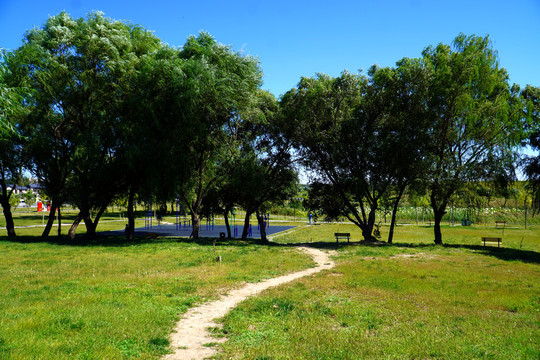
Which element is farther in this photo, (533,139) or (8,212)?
(8,212)

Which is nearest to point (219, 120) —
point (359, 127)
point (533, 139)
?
point (359, 127)

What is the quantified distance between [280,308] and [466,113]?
25.8 metres

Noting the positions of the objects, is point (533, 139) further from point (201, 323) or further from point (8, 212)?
point (8, 212)

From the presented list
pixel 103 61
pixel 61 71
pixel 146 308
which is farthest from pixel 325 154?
pixel 146 308

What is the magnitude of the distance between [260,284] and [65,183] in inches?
1037

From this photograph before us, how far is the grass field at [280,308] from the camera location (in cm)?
739

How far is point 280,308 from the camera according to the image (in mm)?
10453

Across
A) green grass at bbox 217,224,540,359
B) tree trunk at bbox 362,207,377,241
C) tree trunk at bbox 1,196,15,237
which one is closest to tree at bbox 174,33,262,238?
tree trunk at bbox 362,207,377,241

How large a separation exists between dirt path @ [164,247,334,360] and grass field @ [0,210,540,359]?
35cm

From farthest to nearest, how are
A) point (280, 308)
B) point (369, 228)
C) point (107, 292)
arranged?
point (369, 228), point (107, 292), point (280, 308)

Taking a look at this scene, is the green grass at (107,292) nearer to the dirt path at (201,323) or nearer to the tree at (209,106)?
the dirt path at (201,323)

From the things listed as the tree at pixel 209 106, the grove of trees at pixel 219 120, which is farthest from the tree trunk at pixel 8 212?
the tree at pixel 209 106

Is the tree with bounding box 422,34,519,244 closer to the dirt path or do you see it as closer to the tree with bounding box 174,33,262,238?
the tree with bounding box 174,33,262,238

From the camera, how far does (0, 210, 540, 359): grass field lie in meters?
7.39
